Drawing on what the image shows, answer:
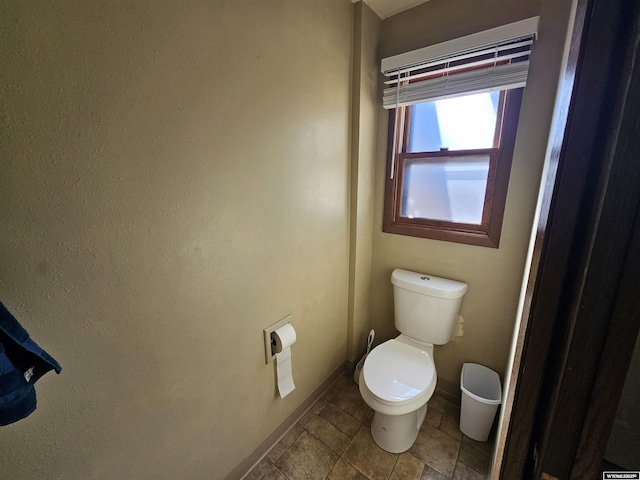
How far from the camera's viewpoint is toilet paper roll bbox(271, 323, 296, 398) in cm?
129

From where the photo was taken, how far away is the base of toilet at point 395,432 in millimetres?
1379

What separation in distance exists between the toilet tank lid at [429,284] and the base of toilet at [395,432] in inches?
26.2

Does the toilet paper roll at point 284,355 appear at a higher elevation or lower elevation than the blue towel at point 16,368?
lower

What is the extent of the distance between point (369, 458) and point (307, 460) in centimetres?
34

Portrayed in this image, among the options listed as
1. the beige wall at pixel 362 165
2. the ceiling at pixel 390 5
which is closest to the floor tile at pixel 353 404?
the beige wall at pixel 362 165

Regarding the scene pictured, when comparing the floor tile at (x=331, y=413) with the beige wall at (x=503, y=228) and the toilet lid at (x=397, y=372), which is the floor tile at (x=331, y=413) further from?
the beige wall at (x=503, y=228)

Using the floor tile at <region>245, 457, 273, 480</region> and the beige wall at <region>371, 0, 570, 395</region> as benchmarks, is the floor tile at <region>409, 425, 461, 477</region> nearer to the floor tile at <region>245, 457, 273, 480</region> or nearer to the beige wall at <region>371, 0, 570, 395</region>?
the beige wall at <region>371, 0, 570, 395</region>

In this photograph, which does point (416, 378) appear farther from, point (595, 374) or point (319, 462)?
point (595, 374)

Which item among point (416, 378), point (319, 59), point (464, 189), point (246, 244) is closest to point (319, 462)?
point (416, 378)

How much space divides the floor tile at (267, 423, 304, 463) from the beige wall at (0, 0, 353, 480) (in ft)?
0.45

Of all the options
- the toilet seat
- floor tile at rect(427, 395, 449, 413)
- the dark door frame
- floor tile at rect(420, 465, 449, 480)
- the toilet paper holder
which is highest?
the dark door frame

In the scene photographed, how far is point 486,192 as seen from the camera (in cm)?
148

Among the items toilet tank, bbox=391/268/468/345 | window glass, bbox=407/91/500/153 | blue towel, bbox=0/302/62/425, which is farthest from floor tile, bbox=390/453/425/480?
window glass, bbox=407/91/500/153

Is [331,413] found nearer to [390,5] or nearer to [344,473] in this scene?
[344,473]
